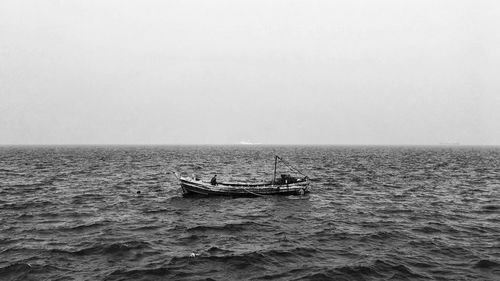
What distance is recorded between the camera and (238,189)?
112ft

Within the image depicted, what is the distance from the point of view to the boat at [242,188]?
111 feet

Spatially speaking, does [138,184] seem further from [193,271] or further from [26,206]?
[193,271]

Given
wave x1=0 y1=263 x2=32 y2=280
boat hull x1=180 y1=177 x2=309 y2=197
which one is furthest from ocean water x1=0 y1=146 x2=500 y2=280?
boat hull x1=180 y1=177 x2=309 y2=197

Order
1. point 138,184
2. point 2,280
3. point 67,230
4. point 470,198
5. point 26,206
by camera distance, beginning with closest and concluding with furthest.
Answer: point 2,280
point 67,230
point 26,206
point 470,198
point 138,184

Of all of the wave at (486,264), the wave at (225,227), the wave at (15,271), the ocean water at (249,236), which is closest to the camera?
the wave at (15,271)

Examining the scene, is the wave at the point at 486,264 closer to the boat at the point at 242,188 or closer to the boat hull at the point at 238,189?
the boat at the point at 242,188

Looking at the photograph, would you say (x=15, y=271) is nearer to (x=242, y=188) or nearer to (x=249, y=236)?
(x=249, y=236)

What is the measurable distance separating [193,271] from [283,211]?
14277 millimetres

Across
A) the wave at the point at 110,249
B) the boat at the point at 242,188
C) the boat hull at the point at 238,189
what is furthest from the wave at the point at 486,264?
the boat hull at the point at 238,189

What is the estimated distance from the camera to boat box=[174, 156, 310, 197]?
33.9 m

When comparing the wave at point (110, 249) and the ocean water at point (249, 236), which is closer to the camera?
the ocean water at point (249, 236)

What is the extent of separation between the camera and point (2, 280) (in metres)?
13.6

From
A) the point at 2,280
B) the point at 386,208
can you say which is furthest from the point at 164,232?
the point at 386,208

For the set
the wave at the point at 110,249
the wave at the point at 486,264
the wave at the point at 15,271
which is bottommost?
the wave at the point at 15,271
